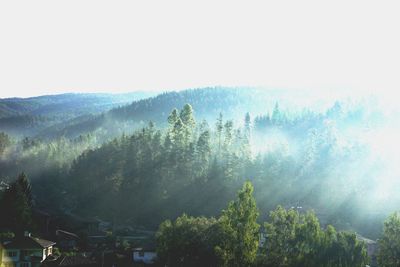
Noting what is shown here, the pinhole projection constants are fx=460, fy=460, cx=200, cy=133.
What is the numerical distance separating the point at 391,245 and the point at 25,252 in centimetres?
3970

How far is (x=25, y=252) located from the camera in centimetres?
5356

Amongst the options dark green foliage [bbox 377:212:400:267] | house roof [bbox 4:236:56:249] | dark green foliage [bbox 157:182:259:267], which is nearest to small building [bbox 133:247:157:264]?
dark green foliage [bbox 157:182:259:267]

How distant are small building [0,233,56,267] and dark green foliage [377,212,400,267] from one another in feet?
123

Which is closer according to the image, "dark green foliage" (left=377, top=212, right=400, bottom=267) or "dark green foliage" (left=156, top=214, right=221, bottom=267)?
"dark green foliage" (left=377, top=212, right=400, bottom=267)

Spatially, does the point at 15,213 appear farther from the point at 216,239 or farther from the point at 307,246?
the point at 307,246

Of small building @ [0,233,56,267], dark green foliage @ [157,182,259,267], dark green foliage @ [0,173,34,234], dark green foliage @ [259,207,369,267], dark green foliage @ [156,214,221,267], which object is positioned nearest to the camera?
dark green foliage @ [157,182,259,267]

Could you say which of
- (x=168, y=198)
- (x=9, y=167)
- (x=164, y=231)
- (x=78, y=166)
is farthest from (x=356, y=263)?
(x=9, y=167)

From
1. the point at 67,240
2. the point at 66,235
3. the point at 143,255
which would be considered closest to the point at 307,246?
the point at 143,255

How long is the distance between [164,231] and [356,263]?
17276 mm

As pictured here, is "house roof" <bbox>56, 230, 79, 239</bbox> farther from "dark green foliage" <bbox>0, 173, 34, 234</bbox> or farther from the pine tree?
the pine tree

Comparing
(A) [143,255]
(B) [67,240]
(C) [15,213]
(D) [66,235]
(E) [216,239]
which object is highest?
(E) [216,239]

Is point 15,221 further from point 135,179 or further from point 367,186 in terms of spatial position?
point 367,186

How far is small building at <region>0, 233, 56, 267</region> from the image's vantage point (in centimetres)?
5250

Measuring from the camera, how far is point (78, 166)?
334ft
